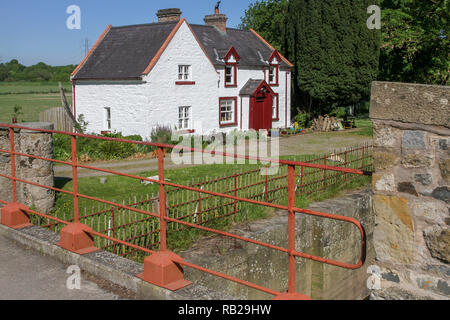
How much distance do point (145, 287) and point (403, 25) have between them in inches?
610

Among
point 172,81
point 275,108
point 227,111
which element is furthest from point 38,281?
point 275,108

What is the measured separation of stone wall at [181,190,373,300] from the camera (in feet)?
27.8

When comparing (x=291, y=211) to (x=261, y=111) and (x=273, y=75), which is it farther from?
(x=273, y=75)

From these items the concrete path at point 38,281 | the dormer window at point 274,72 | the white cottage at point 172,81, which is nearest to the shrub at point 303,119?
the dormer window at point 274,72

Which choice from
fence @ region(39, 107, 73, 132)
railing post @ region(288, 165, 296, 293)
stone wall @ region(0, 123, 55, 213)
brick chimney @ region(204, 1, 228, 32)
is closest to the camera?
railing post @ region(288, 165, 296, 293)

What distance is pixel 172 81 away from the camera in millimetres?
24094

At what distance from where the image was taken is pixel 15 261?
5.56 m

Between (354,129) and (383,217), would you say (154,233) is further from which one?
(354,129)

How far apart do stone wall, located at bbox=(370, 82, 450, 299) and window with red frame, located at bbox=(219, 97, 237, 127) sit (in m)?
23.8

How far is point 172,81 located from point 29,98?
46471mm

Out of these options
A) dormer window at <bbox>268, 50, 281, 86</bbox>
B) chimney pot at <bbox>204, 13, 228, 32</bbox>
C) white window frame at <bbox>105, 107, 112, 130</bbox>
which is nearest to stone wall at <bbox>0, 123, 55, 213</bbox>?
white window frame at <bbox>105, 107, 112, 130</bbox>

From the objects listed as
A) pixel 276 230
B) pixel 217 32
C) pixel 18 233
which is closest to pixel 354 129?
pixel 217 32

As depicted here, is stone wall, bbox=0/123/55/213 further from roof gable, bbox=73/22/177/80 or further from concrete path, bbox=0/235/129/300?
roof gable, bbox=73/22/177/80
